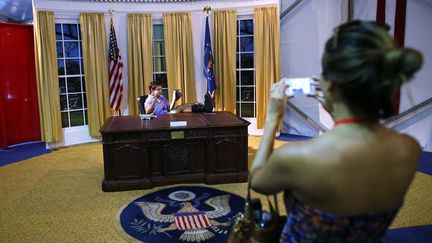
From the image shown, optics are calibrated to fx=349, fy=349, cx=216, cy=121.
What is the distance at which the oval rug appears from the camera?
9.97 ft

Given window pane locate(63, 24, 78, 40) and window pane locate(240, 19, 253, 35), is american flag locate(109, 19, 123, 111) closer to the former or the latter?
window pane locate(63, 24, 78, 40)

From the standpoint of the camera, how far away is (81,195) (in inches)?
160

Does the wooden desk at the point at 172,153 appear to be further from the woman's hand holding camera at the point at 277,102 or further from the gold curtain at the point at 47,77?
the woman's hand holding camera at the point at 277,102

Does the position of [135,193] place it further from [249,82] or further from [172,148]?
[249,82]

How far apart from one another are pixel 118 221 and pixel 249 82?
4579 millimetres

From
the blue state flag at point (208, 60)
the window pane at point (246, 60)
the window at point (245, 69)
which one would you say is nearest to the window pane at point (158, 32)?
the blue state flag at point (208, 60)

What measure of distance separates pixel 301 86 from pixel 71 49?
252 inches

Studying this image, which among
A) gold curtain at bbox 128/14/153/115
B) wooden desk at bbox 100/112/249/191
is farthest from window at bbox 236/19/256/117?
wooden desk at bbox 100/112/249/191

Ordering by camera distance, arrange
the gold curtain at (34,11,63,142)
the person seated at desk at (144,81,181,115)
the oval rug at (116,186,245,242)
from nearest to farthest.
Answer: the oval rug at (116,186,245,242) → the person seated at desk at (144,81,181,115) → the gold curtain at (34,11,63,142)

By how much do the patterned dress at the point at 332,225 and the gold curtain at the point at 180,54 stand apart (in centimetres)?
605

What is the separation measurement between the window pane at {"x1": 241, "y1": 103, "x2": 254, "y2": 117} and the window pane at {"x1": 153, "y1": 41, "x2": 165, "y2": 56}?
2011mm

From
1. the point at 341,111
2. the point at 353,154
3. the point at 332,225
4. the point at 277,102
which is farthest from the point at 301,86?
the point at 332,225

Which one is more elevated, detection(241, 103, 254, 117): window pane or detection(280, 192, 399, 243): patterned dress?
detection(280, 192, 399, 243): patterned dress

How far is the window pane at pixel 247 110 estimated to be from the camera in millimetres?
7484
